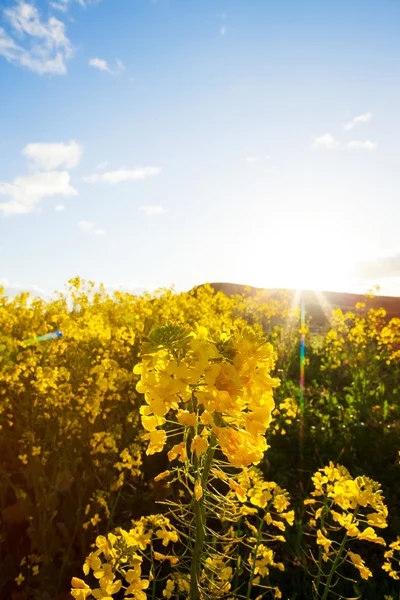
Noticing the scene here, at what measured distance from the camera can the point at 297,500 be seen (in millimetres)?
3703

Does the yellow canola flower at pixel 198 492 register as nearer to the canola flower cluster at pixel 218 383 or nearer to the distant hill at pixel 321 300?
the canola flower cluster at pixel 218 383

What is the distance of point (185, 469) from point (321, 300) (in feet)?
69.0

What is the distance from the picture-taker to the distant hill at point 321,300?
52.6 feet

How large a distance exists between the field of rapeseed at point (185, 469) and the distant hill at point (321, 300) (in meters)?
9.20

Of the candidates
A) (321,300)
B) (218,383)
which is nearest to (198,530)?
(218,383)

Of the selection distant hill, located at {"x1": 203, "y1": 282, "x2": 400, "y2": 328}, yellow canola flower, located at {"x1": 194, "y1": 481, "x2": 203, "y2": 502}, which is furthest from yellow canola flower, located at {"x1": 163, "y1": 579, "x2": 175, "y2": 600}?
distant hill, located at {"x1": 203, "y1": 282, "x2": 400, "y2": 328}

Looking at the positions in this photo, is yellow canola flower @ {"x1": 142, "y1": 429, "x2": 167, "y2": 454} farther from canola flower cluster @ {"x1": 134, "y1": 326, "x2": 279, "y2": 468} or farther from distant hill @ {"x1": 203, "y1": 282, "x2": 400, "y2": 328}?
distant hill @ {"x1": 203, "y1": 282, "x2": 400, "y2": 328}

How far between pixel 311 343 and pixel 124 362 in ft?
17.7

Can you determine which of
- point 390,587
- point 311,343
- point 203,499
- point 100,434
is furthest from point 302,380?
point 203,499

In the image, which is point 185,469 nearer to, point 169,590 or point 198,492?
point 198,492

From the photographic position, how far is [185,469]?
1.31 m

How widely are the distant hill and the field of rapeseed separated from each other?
9.20 meters

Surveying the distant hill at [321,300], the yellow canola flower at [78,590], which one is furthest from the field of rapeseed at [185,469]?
the distant hill at [321,300]

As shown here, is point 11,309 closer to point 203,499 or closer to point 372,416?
point 372,416
